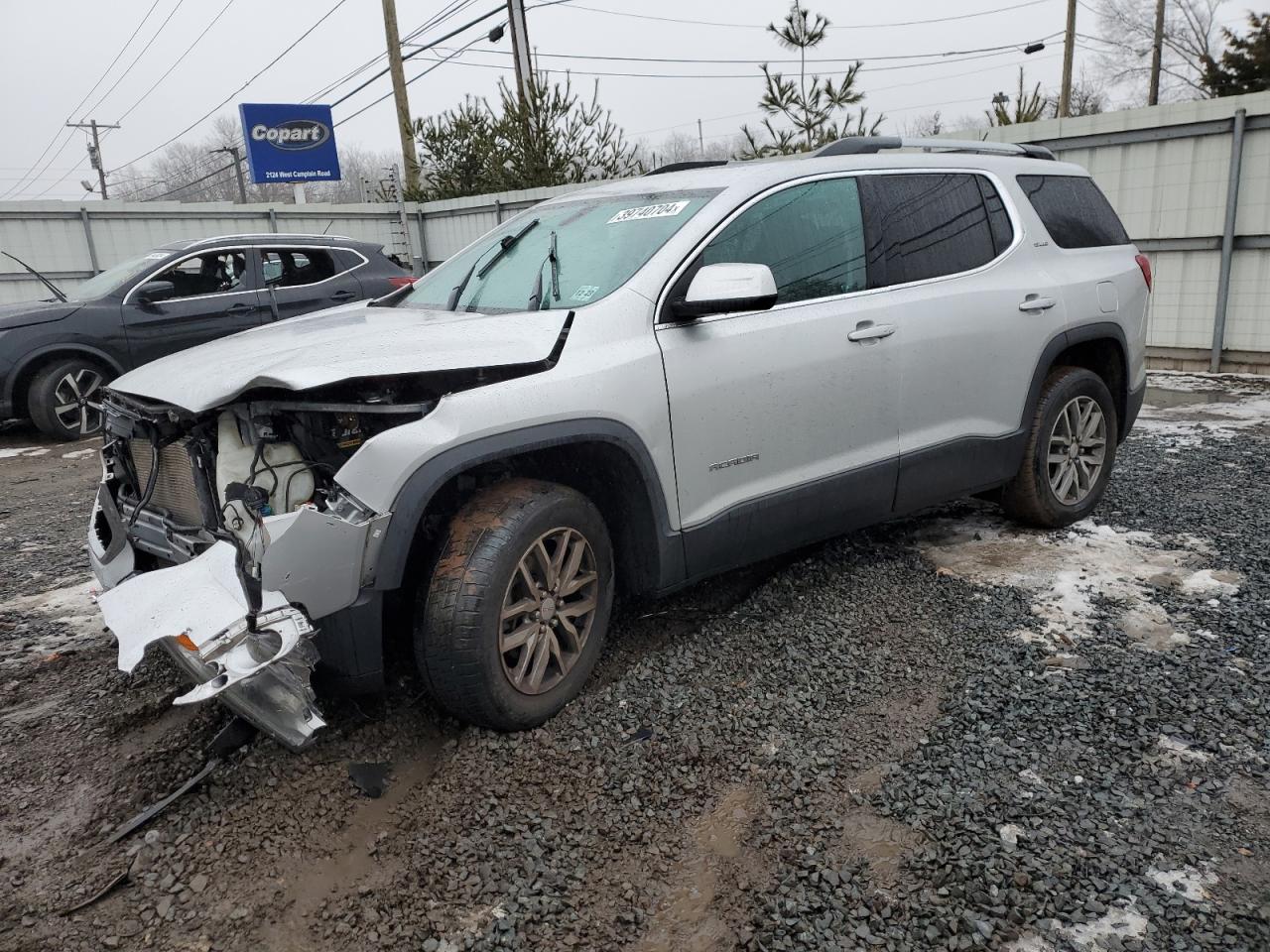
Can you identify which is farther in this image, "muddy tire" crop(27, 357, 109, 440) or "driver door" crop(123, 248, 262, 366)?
"driver door" crop(123, 248, 262, 366)

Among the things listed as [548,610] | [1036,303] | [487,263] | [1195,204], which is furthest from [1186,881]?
[1195,204]

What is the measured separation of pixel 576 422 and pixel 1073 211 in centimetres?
326

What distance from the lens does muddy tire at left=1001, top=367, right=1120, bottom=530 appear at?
4.41 meters

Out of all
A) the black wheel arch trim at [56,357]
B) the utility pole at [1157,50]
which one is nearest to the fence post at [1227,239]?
the black wheel arch trim at [56,357]

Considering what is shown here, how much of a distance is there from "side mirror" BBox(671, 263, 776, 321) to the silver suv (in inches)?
0.4

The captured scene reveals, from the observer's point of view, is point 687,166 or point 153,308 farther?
point 153,308

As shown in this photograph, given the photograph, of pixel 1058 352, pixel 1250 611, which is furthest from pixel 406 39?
pixel 1250 611

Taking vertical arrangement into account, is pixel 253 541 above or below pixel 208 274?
below

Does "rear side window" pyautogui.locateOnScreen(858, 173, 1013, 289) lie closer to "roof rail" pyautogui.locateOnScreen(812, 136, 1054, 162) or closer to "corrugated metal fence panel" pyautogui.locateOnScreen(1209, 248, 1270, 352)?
"roof rail" pyautogui.locateOnScreen(812, 136, 1054, 162)

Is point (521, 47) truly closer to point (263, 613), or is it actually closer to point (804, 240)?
point (804, 240)

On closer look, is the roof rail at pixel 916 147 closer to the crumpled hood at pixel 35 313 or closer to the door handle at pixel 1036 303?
the door handle at pixel 1036 303

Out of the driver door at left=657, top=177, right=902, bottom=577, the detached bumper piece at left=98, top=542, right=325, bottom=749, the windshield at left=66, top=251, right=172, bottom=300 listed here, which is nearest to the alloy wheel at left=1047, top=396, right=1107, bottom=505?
the driver door at left=657, top=177, right=902, bottom=577

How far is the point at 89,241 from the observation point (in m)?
13.8

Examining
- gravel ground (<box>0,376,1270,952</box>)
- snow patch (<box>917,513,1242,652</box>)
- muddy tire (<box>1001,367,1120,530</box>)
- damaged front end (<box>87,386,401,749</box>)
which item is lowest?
snow patch (<box>917,513,1242,652</box>)
